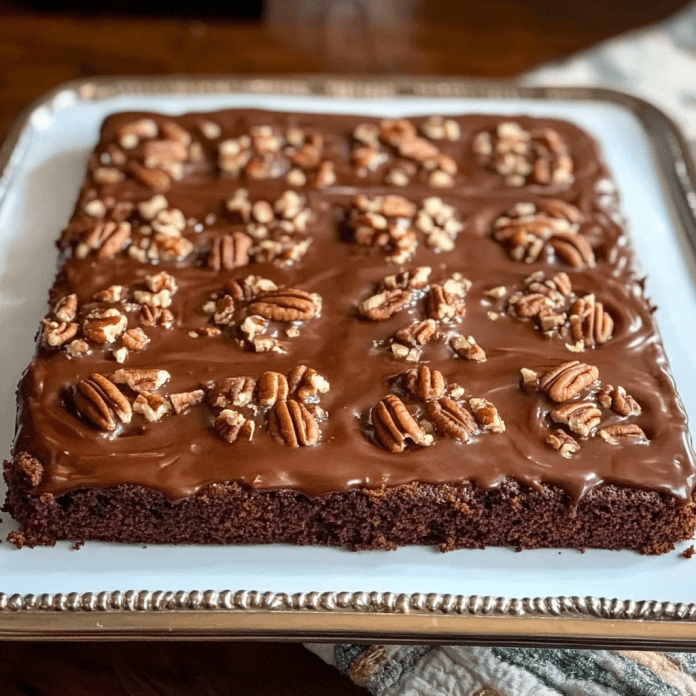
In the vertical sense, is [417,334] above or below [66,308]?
above

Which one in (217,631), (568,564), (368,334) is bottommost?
(217,631)

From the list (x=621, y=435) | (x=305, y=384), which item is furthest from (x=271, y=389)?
(x=621, y=435)

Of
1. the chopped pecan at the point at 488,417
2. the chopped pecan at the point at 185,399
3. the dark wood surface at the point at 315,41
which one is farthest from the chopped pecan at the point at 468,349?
the dark wood surface at the point at 315,41

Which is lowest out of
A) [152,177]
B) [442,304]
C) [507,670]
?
[507,670]

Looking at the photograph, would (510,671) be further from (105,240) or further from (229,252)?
(105,240)

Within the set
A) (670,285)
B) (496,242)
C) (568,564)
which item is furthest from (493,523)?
(670,285)

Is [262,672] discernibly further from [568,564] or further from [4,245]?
[4,245]

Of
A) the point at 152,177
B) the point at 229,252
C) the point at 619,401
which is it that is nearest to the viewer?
the point at 619,401
